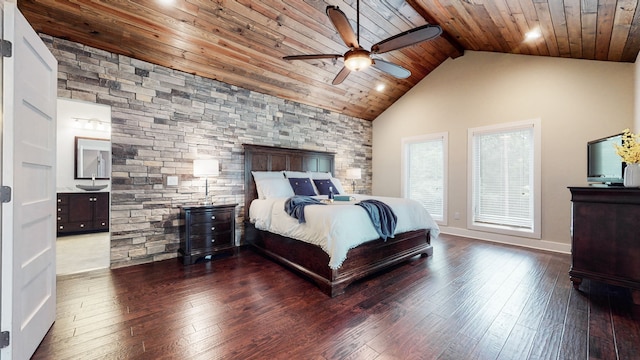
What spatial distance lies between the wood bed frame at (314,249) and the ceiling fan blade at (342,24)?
2.18 m

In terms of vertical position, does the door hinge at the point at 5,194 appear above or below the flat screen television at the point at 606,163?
below

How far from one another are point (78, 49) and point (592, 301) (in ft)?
20.2

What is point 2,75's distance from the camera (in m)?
1.42

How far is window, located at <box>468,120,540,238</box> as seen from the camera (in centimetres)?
446

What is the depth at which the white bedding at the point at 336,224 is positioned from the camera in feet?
8.51

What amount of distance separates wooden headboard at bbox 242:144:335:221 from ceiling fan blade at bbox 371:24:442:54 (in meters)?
2.72

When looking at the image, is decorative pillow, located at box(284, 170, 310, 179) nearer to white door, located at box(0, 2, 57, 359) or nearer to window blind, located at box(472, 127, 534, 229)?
white door, located at box(0, 2, 57, 359)

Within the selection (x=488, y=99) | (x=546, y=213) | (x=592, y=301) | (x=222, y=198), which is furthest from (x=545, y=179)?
(x=222, y=198)

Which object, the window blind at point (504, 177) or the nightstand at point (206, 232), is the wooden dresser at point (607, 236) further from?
the nightstand at point (206, 232)

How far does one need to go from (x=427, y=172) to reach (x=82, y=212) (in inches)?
294

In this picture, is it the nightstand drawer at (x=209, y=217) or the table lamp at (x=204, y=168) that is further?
the table lamp at (x=204, y=168)

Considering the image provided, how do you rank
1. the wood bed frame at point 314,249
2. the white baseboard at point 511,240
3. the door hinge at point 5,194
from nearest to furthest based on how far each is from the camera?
the door hinge at point 5,194 → the wood bed frame at point 314,249 → the white baseboard at point 511,240

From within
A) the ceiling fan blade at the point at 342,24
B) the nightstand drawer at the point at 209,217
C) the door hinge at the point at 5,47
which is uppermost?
the ceiling fan blade at the point at 342,24

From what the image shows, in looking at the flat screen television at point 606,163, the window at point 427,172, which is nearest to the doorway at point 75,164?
the window at point 427,172
